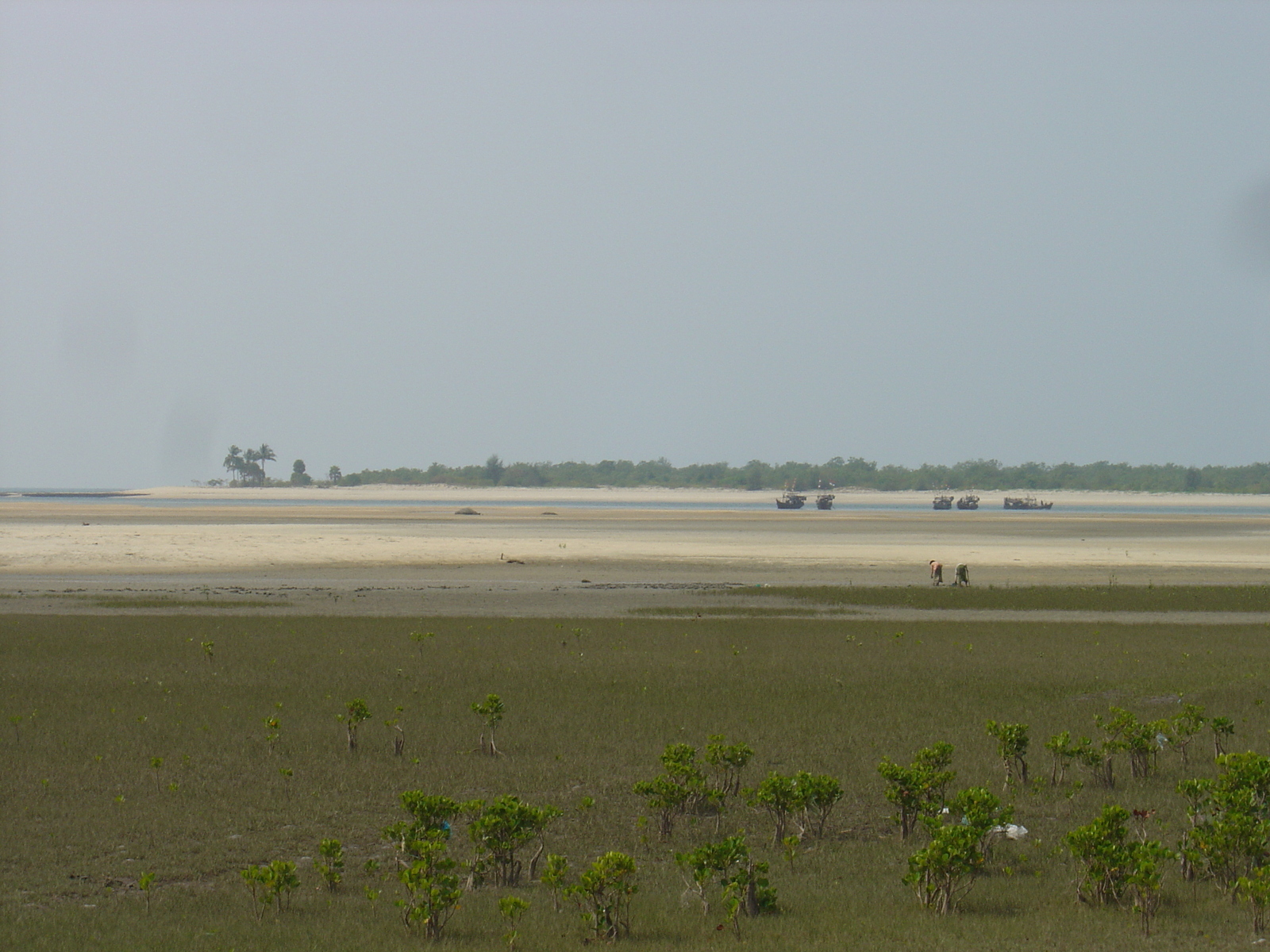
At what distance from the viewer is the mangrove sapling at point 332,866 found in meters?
8.30

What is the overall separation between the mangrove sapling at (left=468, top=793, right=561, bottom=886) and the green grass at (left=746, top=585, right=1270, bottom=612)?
75.0 ft

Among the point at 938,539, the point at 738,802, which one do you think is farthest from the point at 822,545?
the point at 738,802

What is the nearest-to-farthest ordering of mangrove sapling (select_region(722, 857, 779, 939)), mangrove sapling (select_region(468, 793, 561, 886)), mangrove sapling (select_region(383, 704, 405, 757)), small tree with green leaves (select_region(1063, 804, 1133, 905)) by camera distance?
mangrove sapling (select_region(722, 857, 779, 939)) < small tree with green leaves (select_region(1063, 804, 1133, 905)) < mangrove sapling (select_region(468, 793, 561, 886)) < mangrove sapling (select_region(383, 704, 405, 757))

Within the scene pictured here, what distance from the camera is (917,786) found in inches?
385

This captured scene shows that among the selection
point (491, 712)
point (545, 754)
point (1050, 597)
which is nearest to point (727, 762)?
point (545, 754)

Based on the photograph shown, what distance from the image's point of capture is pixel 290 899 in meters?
8.36

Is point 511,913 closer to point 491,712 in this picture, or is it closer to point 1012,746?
point 491,712

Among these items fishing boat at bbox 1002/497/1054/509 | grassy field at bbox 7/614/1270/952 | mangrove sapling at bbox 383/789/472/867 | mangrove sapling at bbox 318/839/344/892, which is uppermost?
fishing boat at bbox 1002/497/1054/509

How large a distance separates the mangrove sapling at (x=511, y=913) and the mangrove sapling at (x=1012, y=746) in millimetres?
5682

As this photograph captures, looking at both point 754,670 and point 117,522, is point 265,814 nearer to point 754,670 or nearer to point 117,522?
point 754,670

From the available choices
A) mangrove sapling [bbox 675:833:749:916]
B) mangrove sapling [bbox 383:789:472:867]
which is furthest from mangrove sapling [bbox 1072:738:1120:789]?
mangrove sapling [bbox 383:789:472:867]

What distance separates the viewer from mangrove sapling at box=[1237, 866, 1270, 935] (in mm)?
7344

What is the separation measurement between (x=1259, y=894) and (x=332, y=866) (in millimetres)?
6789

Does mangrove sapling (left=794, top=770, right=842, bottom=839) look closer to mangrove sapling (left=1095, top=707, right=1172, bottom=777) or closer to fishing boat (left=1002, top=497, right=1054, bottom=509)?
mangrove sapling (left=1095, top=707, right=1172, bottom=777)
